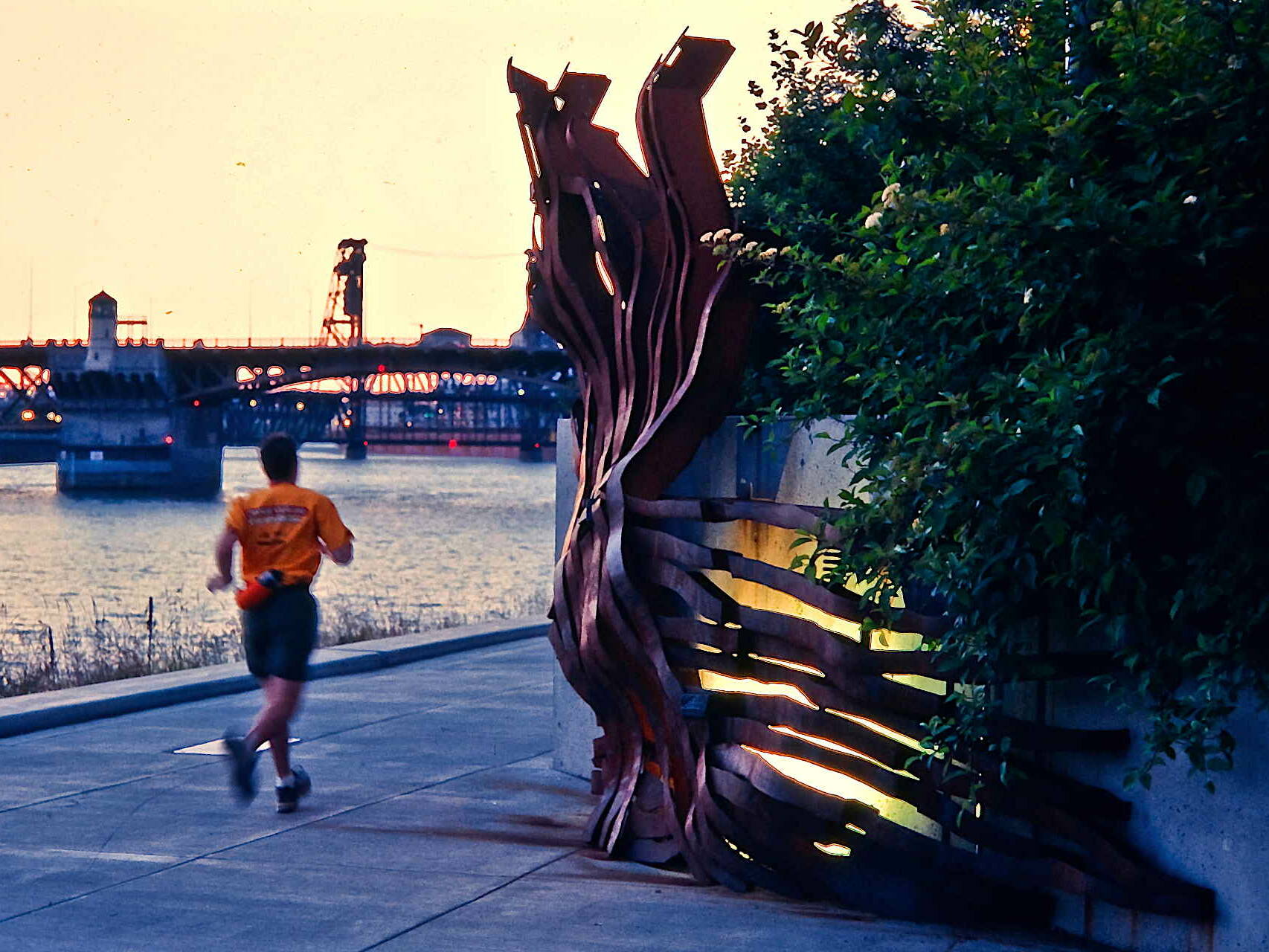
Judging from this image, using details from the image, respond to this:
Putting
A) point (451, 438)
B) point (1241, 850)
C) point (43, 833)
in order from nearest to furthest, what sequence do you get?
point (1241, 850) → point (43, 833) → point (451, 438)

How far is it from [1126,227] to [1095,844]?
6.44 feet

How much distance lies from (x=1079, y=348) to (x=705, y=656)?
84.4 inches

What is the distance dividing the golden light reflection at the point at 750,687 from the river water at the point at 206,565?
1257cm

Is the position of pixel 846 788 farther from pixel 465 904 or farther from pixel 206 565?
pixel 206 565

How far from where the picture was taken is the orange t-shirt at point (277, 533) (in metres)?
7.58

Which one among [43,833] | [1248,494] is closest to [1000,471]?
[1248,494]

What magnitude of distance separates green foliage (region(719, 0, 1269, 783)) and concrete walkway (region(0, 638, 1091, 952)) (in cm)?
111

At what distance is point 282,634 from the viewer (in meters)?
7.54

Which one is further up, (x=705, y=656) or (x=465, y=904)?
(x=705, y=656)

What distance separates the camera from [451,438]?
146 meters

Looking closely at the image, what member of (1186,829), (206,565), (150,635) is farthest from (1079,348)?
Answer: (206,565)

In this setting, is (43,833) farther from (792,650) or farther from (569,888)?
(792,650)

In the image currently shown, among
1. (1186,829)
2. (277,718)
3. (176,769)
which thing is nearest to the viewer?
(1186,829)

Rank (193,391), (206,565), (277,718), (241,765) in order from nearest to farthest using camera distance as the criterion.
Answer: (241,765), (277,718), (206,565), (193,391)
